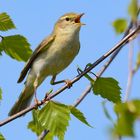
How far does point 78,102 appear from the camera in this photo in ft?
10.1

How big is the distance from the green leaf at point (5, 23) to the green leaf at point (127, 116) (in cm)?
285

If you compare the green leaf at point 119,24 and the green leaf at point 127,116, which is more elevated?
the green leaf at point 119,24

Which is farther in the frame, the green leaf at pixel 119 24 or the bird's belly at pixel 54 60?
the bird's belly at pixel 54 60

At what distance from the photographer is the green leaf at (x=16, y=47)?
4.03 meters

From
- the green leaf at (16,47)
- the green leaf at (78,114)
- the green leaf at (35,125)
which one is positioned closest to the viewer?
the green leaf at (78,114)

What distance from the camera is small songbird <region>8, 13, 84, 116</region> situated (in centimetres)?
585

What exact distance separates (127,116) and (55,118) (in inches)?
100

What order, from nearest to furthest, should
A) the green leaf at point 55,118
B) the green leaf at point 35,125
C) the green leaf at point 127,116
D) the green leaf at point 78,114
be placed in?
the green leaf at point 127,116 → the green leaf at point 78,114 → the green leaf at point 55,118 → the green leaf at point 35,125

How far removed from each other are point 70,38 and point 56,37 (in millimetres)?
251

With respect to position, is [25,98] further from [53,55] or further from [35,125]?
[35,125]

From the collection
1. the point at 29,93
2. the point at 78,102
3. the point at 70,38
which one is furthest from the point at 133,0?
the point at 29,93

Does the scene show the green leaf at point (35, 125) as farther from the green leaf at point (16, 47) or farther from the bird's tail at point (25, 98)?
the bird's tail at point (25, 98)

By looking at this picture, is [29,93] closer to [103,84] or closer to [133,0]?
[103,84]

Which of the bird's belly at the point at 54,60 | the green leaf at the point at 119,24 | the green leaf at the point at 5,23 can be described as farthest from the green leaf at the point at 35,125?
the green leaf at the point at 119,24
